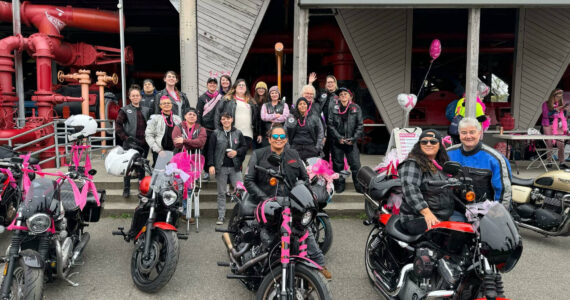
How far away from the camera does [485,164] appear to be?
3.29 metres

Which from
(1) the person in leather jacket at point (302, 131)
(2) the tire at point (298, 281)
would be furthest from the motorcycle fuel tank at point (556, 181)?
(2) the tire at point (298, 281)

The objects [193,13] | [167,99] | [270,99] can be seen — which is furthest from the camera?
[193,13]

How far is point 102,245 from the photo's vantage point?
175 inches

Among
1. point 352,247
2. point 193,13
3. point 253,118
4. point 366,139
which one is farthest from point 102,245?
point 366,139

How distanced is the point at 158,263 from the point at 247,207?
3.02ft

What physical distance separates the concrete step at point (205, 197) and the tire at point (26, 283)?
282cm

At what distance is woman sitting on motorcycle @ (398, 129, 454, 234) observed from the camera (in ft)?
9.54

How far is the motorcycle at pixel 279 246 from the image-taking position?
2.63m

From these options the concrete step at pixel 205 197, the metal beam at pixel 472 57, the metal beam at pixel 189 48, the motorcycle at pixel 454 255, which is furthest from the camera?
the metal beam at pixel 189 48

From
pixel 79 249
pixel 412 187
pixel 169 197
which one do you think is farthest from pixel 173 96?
pixel 412 187

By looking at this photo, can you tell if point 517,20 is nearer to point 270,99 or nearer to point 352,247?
point 270,99

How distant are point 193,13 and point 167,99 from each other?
9.48 feet

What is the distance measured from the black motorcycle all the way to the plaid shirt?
2.78 metres

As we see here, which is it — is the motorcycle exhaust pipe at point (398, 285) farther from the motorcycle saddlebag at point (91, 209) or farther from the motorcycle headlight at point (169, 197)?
the motorcycle saddlebag at point (91, 209)
